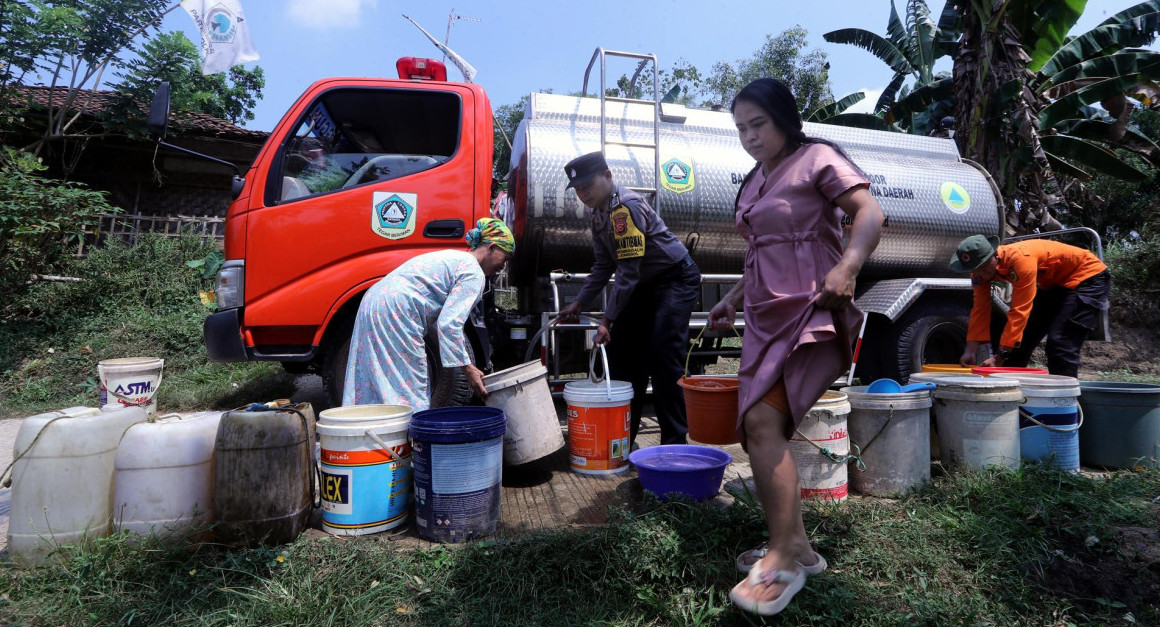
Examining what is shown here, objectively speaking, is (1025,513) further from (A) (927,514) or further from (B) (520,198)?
(B) (520,198)

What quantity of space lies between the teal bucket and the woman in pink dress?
243cm

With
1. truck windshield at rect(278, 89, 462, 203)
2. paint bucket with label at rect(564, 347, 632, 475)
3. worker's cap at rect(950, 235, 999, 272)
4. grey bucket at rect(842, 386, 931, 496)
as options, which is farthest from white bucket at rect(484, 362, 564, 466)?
worker's cap at rect(950, 235, 999, 272)

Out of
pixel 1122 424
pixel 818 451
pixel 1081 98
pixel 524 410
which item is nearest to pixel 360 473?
pixel 524 410

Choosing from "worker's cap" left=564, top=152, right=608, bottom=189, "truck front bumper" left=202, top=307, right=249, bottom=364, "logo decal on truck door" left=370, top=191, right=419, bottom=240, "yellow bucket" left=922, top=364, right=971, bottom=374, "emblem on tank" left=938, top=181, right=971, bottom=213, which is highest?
"emblem on tank" left=938, top=181, right=971, bottom=213

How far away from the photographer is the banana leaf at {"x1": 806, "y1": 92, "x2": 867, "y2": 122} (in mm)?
14367

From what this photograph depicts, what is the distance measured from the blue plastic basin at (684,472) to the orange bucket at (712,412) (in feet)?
0.37

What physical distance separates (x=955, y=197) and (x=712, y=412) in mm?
3903

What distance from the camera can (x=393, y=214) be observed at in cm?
362

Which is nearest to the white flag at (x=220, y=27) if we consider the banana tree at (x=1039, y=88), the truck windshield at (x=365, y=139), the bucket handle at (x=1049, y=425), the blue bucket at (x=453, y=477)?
the truck windshield at (x=365, y=139)

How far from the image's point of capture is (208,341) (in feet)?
11.5

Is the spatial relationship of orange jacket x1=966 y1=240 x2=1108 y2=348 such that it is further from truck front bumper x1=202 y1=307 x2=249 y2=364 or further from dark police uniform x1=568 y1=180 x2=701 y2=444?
truck front bumper x1=202 y1=307 x2=249 y2=364

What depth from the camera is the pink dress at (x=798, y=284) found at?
1.83m

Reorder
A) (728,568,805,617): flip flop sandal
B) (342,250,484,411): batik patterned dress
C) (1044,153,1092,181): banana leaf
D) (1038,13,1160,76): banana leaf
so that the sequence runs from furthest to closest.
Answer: (1044,153,1092,181): banana leaf → (1038,13,1160,76): banana leaf → (342,250,484,411): batik patterned dress → (728,568,805,617): flip flop sandal

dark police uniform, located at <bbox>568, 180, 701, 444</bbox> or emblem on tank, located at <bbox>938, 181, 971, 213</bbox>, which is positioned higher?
emblem on tank, located at <bbox>938, 181, 971, 213</bbox>
